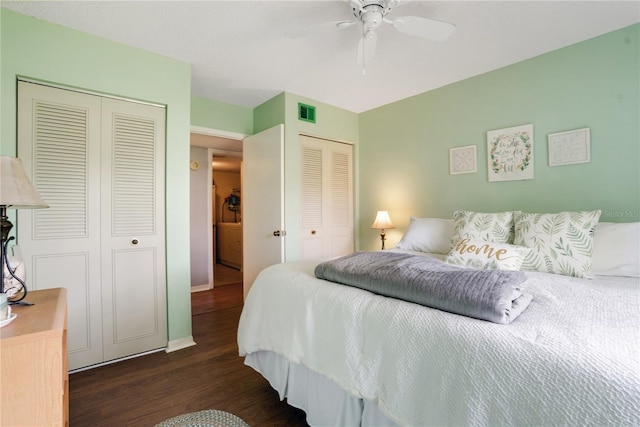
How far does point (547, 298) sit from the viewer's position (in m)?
1.19

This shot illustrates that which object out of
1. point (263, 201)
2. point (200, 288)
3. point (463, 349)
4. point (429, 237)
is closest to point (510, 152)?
point (429, 237)

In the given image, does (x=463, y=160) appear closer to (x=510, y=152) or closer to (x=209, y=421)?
(x=510, y=152)

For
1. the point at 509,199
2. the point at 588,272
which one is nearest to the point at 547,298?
the point at 588,272

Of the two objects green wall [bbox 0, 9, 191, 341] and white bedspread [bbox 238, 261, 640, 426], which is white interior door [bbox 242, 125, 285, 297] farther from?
white bedspread [bbox 238, 261, 640, 426]

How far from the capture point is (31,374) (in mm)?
880

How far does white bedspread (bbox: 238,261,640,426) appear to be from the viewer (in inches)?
27.4

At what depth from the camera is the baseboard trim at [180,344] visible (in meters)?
2.40

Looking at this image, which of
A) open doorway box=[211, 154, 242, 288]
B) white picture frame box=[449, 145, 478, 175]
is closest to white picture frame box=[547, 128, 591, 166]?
white picture frame box=[449, 145, 478, 175]

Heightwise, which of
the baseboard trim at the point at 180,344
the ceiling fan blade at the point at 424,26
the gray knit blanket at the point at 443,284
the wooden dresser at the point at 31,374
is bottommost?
the baseboard trim at the point at 180,344

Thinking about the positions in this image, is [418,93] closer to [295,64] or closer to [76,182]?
[295,64]

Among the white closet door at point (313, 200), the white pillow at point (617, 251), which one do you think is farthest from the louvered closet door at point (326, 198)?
the white pillow at point (617, 251)

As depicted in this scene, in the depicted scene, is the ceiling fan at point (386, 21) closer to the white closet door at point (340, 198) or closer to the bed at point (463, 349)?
the bed at point (463, 349)

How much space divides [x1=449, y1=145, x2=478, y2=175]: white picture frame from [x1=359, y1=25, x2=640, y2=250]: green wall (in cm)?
4

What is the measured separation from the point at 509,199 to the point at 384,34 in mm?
1751
